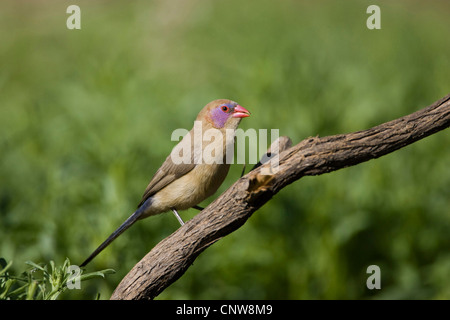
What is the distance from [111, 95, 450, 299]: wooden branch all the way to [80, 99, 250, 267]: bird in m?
0.53

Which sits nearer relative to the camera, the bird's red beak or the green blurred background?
the bird's red beak

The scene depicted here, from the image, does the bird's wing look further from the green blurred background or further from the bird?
the green blurred background

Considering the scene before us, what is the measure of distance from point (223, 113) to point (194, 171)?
0.39 m

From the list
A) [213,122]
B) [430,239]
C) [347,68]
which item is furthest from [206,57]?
[213,122]

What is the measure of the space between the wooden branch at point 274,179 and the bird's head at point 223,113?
0.59 meters

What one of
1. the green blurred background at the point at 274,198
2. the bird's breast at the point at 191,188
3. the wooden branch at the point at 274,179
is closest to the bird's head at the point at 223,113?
the bird's breast at the point at 191,188

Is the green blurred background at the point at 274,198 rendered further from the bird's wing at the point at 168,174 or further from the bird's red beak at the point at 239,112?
the bird's red beak at the point at 239,112

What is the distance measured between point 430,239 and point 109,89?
10.8 ft

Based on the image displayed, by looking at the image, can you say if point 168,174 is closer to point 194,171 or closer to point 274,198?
point 194,171

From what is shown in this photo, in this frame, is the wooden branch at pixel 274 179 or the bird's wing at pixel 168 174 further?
the bird's wing at pixel 168 174

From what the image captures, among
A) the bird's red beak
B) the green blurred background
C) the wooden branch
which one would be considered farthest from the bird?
the green blurred background

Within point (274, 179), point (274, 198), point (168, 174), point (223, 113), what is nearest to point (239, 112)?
point (223, 113)

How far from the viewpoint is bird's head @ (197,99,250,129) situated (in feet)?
12.6

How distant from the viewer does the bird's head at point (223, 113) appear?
3830 millimetres
